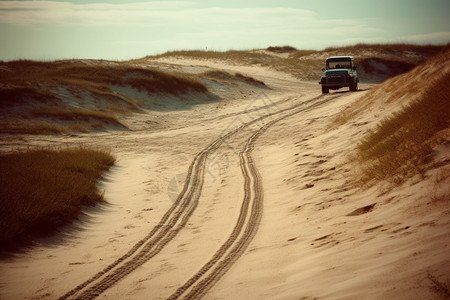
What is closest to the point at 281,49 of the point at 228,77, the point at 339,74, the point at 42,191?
the point at 228,77

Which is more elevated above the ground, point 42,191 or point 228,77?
point 228,77

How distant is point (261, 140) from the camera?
16.5m

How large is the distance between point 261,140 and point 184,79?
614 inches

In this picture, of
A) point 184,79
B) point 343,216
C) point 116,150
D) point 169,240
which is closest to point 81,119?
point 116,150

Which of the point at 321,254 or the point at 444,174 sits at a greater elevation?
the point at 444,174

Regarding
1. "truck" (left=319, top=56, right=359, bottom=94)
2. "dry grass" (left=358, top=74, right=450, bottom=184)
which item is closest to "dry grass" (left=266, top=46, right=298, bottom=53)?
"truck" (left=319, top=56, right=359, bottom=94)

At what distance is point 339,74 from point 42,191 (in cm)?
2022

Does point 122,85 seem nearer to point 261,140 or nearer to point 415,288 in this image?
point 261,140

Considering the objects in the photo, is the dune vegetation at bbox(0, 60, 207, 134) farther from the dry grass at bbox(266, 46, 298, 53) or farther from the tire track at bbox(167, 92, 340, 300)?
the dry grass at bbox(266, 46, 298, 53)

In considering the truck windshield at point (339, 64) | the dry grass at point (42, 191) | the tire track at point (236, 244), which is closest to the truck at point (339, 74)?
the truck windshield at point (339, 64)

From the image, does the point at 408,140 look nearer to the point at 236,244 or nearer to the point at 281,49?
the point at 236,244

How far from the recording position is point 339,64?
25.5 metres

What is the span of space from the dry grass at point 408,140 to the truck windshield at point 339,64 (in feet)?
51.3

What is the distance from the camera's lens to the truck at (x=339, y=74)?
80.7ft
